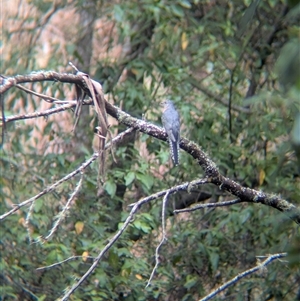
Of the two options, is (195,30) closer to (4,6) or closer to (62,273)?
(4,6)

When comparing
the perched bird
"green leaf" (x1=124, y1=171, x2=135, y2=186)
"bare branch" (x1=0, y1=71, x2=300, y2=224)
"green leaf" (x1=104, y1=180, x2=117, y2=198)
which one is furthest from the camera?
"green leaf" (x1=104, y1=180, x2=117, y2=198)

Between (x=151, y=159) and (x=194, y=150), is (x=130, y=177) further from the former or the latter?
(x=194, y=150)

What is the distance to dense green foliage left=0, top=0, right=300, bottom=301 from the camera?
17.2ft

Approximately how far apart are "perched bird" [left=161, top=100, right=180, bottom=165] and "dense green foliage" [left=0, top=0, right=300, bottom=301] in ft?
1.24

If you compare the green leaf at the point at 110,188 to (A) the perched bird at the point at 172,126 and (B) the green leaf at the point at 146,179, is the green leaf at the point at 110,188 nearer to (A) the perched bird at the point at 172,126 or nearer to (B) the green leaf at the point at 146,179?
(B) the green leaf at the point at 146,179

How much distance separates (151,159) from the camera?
5691 mm

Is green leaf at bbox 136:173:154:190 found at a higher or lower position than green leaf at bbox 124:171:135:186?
lower

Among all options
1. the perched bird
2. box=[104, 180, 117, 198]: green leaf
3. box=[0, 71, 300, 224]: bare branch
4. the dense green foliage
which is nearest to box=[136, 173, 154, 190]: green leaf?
the dense green foliage

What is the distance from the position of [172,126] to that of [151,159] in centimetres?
174

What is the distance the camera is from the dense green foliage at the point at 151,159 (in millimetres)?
5254

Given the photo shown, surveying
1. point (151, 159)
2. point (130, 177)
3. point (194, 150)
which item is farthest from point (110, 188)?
point (194, 150)

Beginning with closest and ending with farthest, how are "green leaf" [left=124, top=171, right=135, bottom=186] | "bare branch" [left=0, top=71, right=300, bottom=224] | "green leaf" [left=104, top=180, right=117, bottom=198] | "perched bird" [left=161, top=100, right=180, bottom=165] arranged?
"bare branch" [left=0, top=71, right=300, bottom=224] < "perched bird" [left=161, top=100, right=180, bottom=165] < "green leaf" [left=124, top=171, right=135, bottom=186] < "green leaf" [left=104, top=180, right=117, bottom=198]

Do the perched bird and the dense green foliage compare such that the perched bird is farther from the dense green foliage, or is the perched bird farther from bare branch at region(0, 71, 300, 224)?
the dense green foliage

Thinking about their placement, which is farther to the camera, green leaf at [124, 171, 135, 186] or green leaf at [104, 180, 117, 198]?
green leaf at [104, 180, 117, 198]
